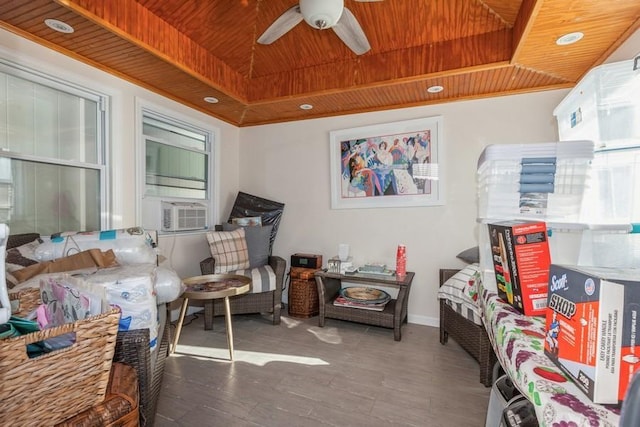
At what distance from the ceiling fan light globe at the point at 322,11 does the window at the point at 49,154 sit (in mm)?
1930

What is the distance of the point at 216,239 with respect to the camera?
3.07 metres

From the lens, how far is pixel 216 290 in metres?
2.27

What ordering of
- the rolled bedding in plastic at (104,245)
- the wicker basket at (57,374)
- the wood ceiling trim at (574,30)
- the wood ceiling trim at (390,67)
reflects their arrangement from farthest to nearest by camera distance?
the wood ceiling trim at (390,67)
the rolled bedding in plastic at (104,245)
the wood ceiling trim at (574,30)
the wicker basket at (57,374)

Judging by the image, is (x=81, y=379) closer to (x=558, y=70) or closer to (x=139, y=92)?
(x=139, y=92)

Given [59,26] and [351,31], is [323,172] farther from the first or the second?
[59,26]

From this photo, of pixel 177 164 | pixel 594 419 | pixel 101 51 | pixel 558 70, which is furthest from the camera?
pixel 177 164

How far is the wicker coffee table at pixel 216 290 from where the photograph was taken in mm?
2168

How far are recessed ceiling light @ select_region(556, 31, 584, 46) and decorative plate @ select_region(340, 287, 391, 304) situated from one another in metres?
2.40

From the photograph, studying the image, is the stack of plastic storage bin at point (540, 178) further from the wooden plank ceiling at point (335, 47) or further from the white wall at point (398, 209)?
the white wall at point (398, 209)

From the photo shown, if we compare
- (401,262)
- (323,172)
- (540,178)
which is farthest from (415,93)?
(540,178)

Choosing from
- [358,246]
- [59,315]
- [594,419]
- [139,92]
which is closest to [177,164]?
[139,92]

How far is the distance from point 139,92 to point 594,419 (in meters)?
3.47

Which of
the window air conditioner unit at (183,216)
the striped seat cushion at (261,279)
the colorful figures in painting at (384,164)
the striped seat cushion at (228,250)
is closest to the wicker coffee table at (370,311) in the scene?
the striped seat cushion at (261,279)

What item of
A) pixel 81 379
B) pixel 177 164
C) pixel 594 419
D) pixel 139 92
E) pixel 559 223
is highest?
pixel 139 92
